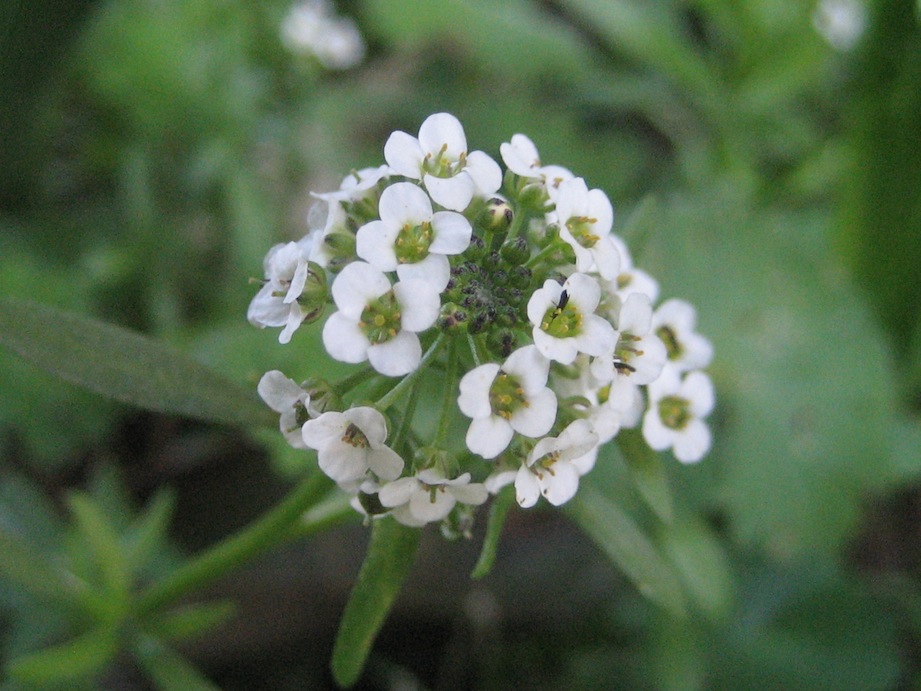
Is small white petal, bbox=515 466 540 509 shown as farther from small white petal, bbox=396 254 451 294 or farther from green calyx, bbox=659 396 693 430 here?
green calyx, bbox=659 396 693 430

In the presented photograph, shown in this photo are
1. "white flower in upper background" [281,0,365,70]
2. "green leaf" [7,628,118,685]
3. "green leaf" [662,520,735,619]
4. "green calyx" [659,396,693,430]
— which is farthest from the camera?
"white flower in upper background" [281,0,365,70]

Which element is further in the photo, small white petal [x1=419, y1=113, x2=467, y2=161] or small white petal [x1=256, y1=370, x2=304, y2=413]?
small white petal [x1=419, y1=113, x2=467, y2=161]

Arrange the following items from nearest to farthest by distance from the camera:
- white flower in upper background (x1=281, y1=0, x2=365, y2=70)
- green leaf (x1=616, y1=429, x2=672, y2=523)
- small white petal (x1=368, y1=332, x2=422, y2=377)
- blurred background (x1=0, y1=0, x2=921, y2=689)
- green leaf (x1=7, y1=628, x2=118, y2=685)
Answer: small white petal (x1=368, y1=332, x2=422, y2=377), green leaf (x1=616, y1=429, x2=672, y2=523), green leaf (x1=7, y1=628, x2=118, y2=685), blurred background (x1=0, y1=0, x2=921, y2=689), white flower in upper background (x1=281, y1=0, x2=365, y2=70)

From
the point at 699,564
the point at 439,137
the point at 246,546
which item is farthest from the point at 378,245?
the point at 699,564

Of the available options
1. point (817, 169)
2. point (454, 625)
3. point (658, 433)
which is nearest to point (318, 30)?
point (817, 169)

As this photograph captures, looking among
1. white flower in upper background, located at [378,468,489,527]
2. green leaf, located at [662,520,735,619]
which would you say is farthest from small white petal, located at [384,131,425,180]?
green leaf, located at [662,520,735,619]

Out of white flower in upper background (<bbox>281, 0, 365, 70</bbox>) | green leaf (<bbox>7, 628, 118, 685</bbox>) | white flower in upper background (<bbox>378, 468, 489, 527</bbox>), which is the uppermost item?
white flower in upper background (<bbox>281, 0, 365, 70</bbox>)

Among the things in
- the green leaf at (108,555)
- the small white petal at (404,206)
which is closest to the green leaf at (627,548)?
the small white petal at (404,206)

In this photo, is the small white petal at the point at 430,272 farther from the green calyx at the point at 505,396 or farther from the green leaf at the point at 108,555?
the green leaf at the point at 108,555
